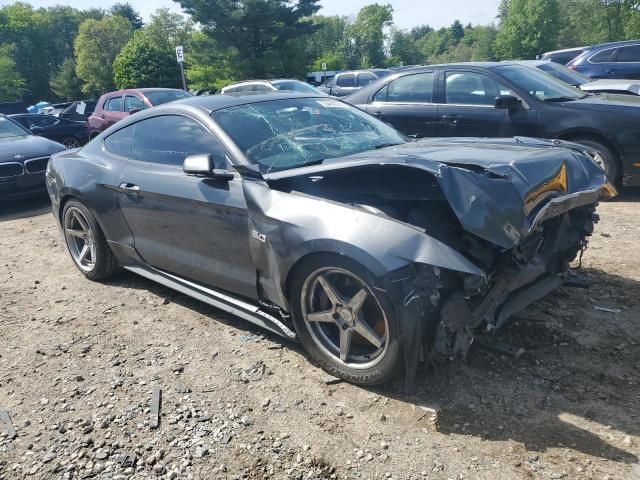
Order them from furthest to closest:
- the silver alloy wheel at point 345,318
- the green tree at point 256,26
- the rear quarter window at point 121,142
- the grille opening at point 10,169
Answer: the green tree at point 256,26 → the grille opening at point 10,169 → the rear quarter window at point 121,142 → the silver alloy wheel at point 345,318

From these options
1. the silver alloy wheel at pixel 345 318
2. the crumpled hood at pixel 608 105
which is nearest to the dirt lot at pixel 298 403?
the silver alloy wheel at pixel 345 318

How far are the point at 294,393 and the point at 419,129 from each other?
16.0 feet

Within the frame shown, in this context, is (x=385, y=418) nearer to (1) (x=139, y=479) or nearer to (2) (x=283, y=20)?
(1) (x=139, y=479)

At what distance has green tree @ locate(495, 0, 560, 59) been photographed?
62062 mm

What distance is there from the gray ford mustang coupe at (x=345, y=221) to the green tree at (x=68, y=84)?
70596mm

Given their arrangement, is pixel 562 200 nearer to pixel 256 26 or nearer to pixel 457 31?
pixel 256 26

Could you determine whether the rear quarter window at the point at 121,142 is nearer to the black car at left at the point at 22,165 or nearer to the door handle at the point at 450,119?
the door handle at the point at 450,119

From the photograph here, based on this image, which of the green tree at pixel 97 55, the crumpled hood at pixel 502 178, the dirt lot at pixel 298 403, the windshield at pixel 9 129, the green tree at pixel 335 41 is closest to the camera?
the dirt lot at pixel 298 403

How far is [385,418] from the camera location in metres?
2.68

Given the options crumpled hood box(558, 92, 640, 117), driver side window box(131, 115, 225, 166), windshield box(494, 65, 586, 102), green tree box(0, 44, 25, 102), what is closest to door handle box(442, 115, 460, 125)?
windshield box(494, 65, 586, 102)

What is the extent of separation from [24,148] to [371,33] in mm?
88450

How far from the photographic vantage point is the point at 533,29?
6275cm

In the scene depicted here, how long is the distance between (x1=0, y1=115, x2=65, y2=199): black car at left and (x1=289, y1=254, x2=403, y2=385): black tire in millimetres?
6593

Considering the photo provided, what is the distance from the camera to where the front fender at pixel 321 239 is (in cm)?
253
